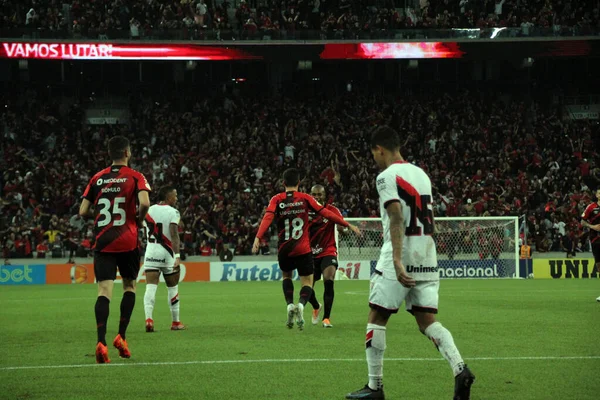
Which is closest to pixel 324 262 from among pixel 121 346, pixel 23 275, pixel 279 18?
pixel 121 346

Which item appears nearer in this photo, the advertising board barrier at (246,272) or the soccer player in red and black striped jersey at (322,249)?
the soccer player in red and black striped jersey at (322,249)

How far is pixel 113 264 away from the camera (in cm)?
899

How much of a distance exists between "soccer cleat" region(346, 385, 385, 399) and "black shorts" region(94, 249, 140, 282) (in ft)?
10.7

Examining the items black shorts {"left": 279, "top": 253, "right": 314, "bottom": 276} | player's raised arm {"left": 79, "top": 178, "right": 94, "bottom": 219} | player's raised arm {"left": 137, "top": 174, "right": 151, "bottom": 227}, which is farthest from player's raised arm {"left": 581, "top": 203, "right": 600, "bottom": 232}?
player's raised arm {"left": 79, "top": 178, "right": 94, "bottom": 219}

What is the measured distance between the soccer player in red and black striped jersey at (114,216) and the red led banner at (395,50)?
3126 centimetres

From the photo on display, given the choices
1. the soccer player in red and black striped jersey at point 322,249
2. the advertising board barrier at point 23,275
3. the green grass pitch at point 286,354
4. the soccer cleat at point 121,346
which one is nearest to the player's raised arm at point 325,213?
the soccer player in red and black striped jersey at point 322,249

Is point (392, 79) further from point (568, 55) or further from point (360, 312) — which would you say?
point (360, 312)

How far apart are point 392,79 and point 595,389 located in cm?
3656

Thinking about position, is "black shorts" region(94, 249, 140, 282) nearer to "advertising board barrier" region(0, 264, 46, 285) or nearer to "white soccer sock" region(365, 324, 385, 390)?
"white soccer sock" region(365, 324, 385, 390)

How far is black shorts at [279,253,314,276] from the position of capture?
482 inches

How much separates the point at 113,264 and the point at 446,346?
12.9ft

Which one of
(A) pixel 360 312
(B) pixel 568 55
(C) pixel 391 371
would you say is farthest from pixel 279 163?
(C) pixel 391 371

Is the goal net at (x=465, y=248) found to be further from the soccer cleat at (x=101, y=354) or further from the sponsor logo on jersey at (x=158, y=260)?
the soccer cleat at (x=101, y=354)

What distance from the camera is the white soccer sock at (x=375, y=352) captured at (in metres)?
6.70
